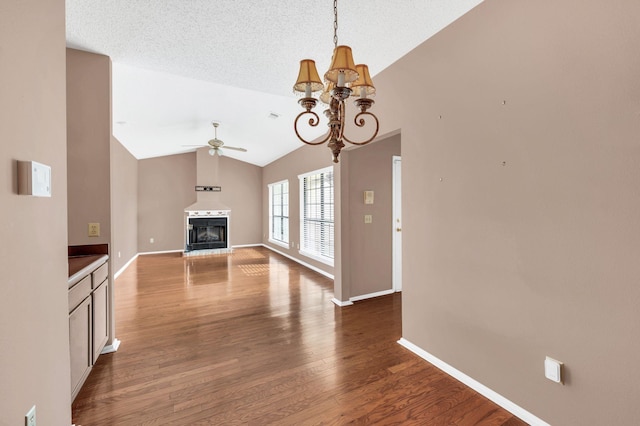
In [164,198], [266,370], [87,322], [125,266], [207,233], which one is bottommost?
[266,370]

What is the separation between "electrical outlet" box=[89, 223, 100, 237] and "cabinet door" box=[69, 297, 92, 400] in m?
0.73

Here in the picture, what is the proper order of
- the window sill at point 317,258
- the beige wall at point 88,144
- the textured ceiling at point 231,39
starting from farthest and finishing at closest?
the window sill at point 317,258 → the beige wall at point 88,144 → the textured ceiling at point 231,39

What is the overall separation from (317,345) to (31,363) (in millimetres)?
2008

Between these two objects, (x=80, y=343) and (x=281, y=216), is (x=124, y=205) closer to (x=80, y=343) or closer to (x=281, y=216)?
(x=281, y=216)

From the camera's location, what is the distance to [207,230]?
25.7ft

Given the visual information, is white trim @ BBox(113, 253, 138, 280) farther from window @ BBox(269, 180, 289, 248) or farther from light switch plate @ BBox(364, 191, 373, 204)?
light switch plate @ BBox(364, 191, 373, 204)

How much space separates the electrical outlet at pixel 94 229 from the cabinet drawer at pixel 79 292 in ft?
2.12

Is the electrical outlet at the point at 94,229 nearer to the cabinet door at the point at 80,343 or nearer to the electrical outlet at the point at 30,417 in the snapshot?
the cabinet door at the point at 80,343

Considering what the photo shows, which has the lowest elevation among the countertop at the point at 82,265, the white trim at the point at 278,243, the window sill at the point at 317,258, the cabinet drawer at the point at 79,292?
the window sill at the point at 317,258

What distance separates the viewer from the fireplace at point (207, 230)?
7504mm

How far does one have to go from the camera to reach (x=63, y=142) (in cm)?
132

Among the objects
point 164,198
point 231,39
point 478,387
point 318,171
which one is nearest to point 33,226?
point 231,39

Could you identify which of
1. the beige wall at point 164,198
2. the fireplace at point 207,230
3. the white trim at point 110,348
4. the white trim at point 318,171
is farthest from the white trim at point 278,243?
the white trim at point 110,348

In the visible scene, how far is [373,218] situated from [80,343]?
3242mm
